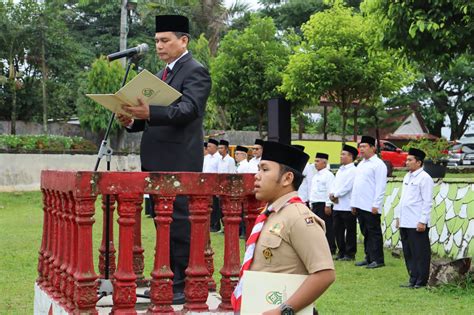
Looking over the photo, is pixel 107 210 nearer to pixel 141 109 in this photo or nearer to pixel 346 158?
pixel 141 109

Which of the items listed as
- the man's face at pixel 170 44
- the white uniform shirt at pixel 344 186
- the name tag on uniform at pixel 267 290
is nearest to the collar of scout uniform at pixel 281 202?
the name tag on uniform at pixel 267 290

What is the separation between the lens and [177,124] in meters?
5.33

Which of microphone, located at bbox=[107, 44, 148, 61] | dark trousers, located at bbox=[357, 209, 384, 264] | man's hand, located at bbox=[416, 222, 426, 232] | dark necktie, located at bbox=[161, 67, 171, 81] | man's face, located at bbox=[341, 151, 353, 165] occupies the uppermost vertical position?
microphone, located at bbox=[107, 44, 148, 61]

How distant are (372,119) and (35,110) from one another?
1535 cm

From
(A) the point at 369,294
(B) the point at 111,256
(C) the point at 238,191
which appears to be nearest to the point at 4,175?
(A) the point at 369,294

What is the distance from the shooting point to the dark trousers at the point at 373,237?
12000 millimetres

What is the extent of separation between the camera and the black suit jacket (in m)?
5.39

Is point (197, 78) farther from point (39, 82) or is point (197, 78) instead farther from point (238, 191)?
point (39, 82)

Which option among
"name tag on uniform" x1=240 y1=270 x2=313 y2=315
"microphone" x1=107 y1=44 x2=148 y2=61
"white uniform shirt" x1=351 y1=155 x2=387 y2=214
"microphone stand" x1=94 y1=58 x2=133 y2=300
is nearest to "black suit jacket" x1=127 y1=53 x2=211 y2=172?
"microphone stand" x1=94 y1=58 x2=133 y2=300

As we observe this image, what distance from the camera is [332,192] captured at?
43.8ft

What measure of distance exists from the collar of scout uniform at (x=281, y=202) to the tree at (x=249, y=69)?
22679mm

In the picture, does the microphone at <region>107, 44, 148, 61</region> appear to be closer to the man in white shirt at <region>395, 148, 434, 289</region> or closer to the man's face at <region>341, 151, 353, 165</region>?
the man in white shirt at <region>395, 148, 434, 289</region>

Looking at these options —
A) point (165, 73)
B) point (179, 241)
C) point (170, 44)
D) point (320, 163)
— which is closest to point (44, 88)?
point (320, 163)

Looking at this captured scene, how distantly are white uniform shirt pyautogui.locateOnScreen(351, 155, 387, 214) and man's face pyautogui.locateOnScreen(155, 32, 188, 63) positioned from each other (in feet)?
23.1
